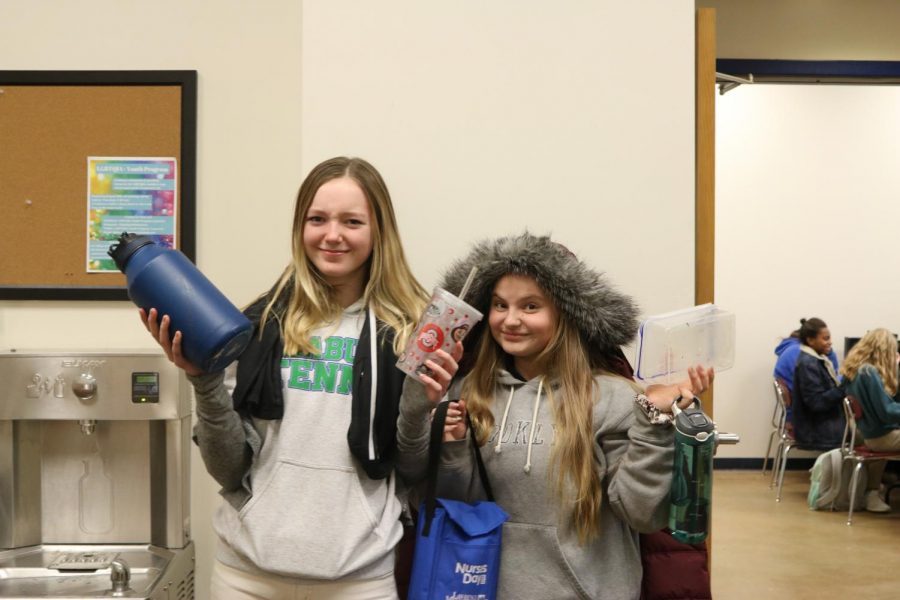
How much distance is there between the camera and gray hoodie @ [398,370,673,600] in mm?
1679

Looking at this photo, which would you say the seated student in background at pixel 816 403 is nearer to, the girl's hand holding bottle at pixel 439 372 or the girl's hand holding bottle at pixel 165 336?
the girl's hand holding bottle at pixel 439 372

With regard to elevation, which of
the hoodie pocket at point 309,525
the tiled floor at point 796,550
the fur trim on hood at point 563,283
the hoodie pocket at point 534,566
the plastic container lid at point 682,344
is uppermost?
the fur trim on hood at point 563,283

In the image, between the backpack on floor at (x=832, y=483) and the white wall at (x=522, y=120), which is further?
the backpack on floor at (x=832, y=483)

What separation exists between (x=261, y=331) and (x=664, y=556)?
0.97m

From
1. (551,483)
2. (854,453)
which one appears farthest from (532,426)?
(854,453)

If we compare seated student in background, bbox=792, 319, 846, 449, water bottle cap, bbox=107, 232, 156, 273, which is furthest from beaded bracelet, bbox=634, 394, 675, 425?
seated student in background, bbox=792, 319, 846, 449

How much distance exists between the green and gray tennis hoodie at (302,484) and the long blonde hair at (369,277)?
0.08 meters

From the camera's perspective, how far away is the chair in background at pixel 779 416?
6.74 meters

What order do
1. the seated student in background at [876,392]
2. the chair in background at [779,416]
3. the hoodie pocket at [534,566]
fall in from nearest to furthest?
the hoodie pocket at [534,566] < the seated student in background at [876,392] < the chair in background at [779,416]

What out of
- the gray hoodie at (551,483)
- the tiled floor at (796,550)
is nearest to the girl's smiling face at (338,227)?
the gray hoodie at (551,483)

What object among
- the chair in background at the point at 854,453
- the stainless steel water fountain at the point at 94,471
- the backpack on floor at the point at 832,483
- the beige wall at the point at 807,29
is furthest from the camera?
the backpack on floor at the point at 832,483

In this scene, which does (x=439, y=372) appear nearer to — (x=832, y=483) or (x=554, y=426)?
(x=554, y=426)

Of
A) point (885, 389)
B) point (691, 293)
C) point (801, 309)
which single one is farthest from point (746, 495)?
point (691, 293)

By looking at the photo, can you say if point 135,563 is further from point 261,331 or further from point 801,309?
point 801,309
